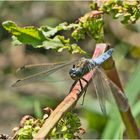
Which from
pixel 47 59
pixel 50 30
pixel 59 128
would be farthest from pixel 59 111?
pixel 47 59

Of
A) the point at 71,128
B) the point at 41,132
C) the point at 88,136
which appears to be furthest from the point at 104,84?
the point at 88,136

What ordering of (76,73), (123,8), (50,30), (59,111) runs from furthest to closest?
(50,30) → (123,8) → (76,73) → (59,111)

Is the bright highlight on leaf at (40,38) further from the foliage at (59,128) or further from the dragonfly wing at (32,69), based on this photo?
the foliage at (59,128)

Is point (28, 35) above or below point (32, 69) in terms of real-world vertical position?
above

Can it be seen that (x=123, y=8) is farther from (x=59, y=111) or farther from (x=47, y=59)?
(x=47, y=59)

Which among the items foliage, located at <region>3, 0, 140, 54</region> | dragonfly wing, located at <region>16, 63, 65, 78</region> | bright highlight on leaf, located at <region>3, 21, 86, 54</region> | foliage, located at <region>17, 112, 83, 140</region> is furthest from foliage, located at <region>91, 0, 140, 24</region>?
foliage, located at <region>17, 112, 83, 140</region>

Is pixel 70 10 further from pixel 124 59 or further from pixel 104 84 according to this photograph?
pixel 104 84

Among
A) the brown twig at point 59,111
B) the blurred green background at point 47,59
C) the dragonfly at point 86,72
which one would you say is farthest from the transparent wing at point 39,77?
the blurred green background at point 47,59
